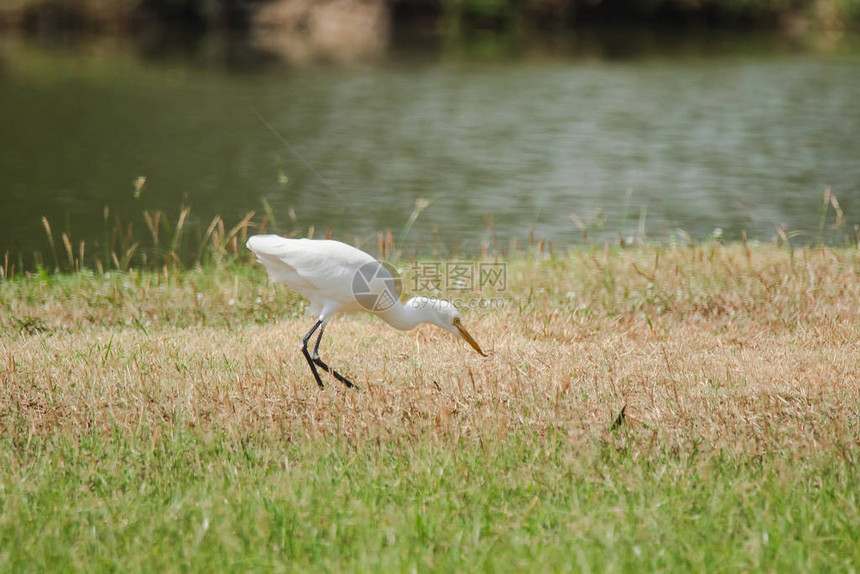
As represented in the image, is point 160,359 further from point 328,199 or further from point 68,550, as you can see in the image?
point 328,199

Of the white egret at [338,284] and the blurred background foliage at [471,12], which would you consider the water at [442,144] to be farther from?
the blurred background foliage at [471,12]

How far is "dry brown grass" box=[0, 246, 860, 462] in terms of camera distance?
4898 mm

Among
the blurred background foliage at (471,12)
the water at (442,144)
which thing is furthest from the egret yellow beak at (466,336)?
the blurred background foliage at (471,12)

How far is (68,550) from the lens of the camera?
12.3 feet

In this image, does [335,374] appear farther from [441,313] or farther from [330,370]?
[441,313]

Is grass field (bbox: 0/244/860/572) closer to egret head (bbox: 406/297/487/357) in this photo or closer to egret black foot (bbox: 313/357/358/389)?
egret black foot (bbox: 313/357/358/389)

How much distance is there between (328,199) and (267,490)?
10.1m

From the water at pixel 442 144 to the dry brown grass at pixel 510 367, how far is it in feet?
7.57

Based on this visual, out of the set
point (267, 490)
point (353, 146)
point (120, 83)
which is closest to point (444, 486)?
point (267, 490)

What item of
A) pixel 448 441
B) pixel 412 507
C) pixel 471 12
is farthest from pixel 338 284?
pixel 471 12

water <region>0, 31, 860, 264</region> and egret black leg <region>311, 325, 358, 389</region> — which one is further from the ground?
egret black leg <region>311, 325, 358, 389</region>

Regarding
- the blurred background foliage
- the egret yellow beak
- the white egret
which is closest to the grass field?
the egret yellow beak

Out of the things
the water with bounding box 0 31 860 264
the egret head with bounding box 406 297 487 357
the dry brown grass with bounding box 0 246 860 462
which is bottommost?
the water with bounding box 0 31 860 264

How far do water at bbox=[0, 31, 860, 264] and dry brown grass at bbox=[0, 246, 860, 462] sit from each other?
2.31 meters
